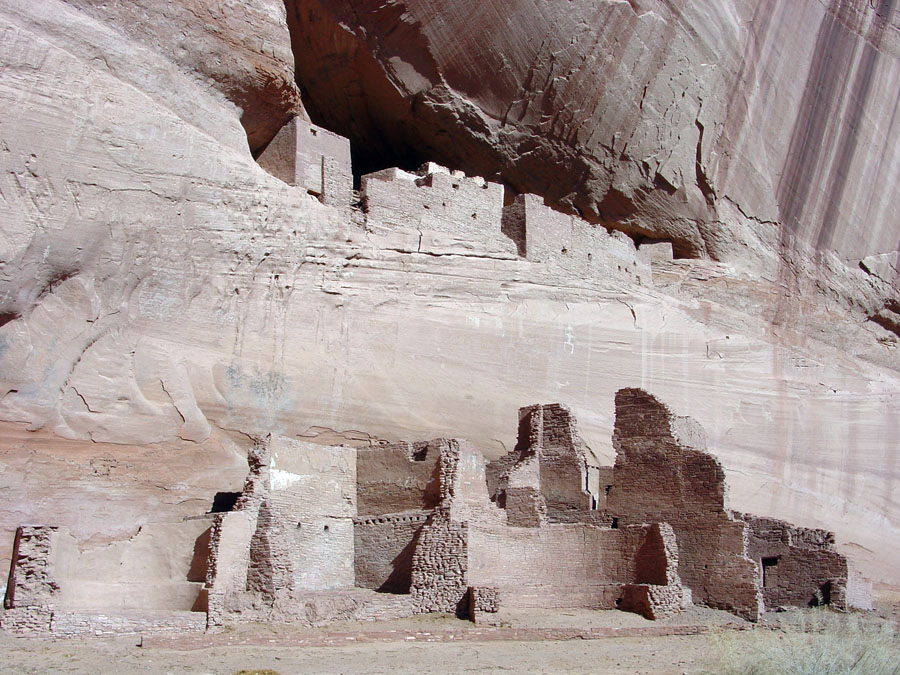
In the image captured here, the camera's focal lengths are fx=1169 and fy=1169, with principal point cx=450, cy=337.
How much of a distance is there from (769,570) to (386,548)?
6.52 m

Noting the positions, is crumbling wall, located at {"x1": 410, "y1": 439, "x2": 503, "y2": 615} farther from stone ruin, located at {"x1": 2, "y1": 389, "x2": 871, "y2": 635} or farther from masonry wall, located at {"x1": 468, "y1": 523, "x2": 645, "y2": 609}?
masonry wall, located at {"x1": 468, "y1": 523, "x2": 645, "y2": 609}

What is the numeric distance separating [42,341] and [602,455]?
1024cm

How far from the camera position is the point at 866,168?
96.5 ft

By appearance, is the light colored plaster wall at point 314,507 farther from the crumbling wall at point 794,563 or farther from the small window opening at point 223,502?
the crumbling wall at point 794,563

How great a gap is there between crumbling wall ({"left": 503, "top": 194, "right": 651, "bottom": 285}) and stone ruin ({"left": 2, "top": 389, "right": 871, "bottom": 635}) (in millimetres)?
5170

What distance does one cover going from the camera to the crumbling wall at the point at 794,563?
18.7 meters

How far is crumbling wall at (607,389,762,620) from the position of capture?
17219 mm

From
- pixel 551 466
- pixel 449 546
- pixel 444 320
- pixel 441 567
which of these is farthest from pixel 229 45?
pixel 441 567

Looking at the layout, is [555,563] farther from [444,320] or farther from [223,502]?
[444,320]

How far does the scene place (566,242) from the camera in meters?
24.2

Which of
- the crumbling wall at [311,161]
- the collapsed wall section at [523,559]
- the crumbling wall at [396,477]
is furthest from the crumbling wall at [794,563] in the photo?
the crumbling wall at [311,161]

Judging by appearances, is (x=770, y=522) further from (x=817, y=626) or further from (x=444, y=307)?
(x=444, y=307)

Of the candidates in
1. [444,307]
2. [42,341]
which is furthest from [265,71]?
[42,341]

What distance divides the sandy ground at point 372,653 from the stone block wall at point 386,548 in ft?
4.93
